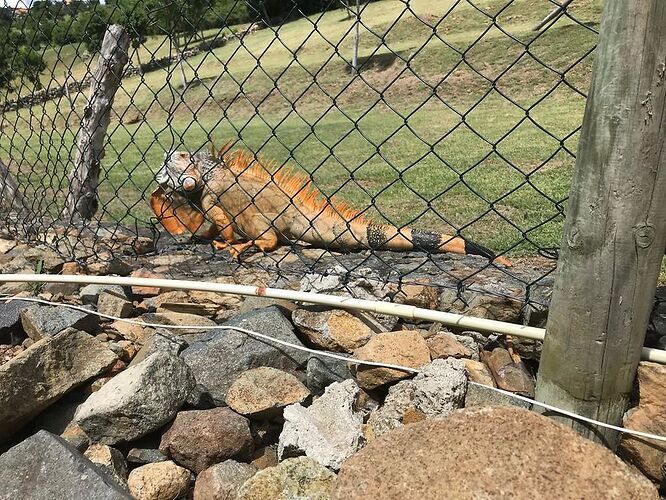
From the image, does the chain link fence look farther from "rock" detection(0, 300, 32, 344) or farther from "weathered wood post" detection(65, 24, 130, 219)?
"rock" detection(0, 300, 32, 344)

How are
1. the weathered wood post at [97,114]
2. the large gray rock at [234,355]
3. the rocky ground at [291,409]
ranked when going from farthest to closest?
the weathered wood post at [97,114], the large gray rock at [234,355], the rocky ground at [291,409]

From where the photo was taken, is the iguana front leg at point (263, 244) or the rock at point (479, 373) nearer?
the rock at point (479, 373)

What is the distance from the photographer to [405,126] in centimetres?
321

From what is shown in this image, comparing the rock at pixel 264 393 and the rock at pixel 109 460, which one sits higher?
the rock at pixel 264 393

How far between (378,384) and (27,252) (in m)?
2.67

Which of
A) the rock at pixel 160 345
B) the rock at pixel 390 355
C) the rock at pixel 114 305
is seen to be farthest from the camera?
the rock at pixel 114 305

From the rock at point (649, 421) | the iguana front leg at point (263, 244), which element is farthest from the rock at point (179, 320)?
the rock at point (649, 421)

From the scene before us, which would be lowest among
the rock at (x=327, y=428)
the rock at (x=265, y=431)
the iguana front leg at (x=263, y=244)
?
the rock at (x=265, y=431)

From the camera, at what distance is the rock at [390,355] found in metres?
1.87

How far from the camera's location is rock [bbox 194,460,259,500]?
1634 mm

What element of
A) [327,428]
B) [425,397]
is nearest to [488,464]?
[425,397]

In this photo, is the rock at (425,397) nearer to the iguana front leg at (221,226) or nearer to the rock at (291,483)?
the rock at (291,483)

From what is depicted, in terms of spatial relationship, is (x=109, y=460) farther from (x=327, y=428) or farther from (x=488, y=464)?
(x=488, y=464)

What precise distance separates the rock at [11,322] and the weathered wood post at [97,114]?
4.47ft
